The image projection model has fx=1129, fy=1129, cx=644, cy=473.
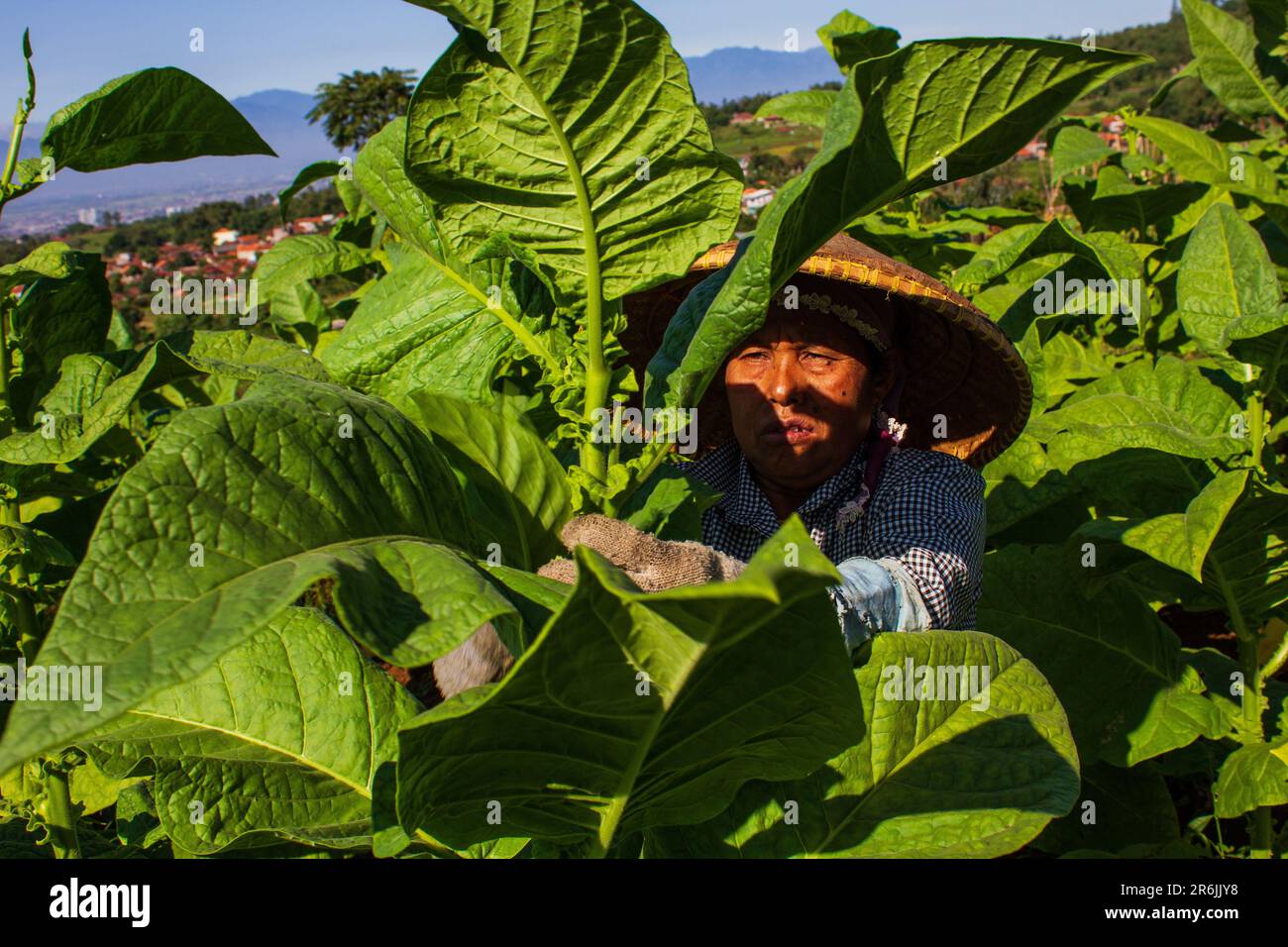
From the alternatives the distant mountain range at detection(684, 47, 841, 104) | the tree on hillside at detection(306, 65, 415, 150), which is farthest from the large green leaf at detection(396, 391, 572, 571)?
the distant mountain range at detection(684, 47, 841, 104)

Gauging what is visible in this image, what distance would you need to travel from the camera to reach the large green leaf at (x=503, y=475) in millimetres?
1215

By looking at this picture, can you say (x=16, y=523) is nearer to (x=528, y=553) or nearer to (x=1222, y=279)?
(x=528, y=553)

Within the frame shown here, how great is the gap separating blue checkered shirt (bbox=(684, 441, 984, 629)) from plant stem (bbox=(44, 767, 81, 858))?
1.26 meters

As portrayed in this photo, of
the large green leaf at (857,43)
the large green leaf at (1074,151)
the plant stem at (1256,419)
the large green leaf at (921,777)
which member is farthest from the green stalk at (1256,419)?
the large green leaf at (1074,151)

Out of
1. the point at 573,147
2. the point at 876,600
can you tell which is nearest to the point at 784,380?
the point at 876,600

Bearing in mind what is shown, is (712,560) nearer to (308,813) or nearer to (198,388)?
(308,813)

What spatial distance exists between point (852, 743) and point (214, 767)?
2.57 feet

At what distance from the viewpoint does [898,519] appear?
77.4 inches

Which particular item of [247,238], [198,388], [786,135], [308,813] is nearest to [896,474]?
[308,813]

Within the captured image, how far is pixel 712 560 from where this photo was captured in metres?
1.22

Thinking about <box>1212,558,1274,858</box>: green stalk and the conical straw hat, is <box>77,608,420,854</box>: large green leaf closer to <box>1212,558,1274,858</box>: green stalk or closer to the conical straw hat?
the conical straw hat

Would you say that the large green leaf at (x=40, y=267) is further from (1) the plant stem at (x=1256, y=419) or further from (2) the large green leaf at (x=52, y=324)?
(1) the plant stem at (x=1256, y=419)

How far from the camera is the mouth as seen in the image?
82.4 inches

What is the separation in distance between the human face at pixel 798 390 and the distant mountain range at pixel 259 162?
142 cm
